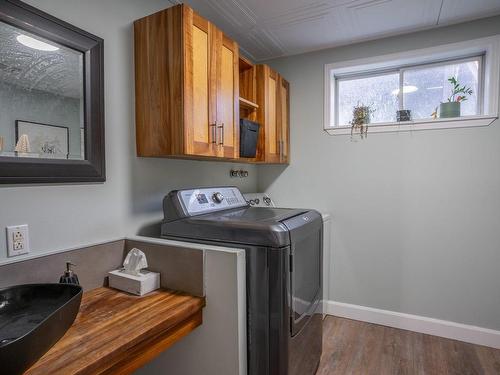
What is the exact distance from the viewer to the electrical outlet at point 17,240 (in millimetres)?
1134

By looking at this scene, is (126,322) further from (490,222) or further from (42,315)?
(490,222)

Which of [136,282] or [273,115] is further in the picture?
[273,115]

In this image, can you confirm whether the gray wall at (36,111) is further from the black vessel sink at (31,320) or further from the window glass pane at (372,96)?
the window glass pane at (372,96)

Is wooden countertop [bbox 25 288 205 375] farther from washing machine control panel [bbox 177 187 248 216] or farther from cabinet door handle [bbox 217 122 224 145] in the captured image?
cabinet door handle [bbox 217 122 224 145]

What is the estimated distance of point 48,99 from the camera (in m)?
1.24

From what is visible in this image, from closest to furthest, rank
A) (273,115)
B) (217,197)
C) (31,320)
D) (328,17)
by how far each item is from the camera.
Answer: (31,320)
(217,197)
(328,17)
(273,115)

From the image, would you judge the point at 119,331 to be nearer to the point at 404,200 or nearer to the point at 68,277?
the point at 68,277

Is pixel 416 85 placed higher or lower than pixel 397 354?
higher

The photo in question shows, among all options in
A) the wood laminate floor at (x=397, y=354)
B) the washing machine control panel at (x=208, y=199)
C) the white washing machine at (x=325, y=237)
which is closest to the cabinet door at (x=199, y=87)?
the washing machine control panel at (x=208, y=199)

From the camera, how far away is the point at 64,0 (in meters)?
1.30

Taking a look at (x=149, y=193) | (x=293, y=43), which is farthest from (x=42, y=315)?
(x=293, y=43)

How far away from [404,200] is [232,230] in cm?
167

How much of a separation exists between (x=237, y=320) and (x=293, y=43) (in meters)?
2.22

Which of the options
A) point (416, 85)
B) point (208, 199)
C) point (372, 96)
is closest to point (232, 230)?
point (208, 199)
